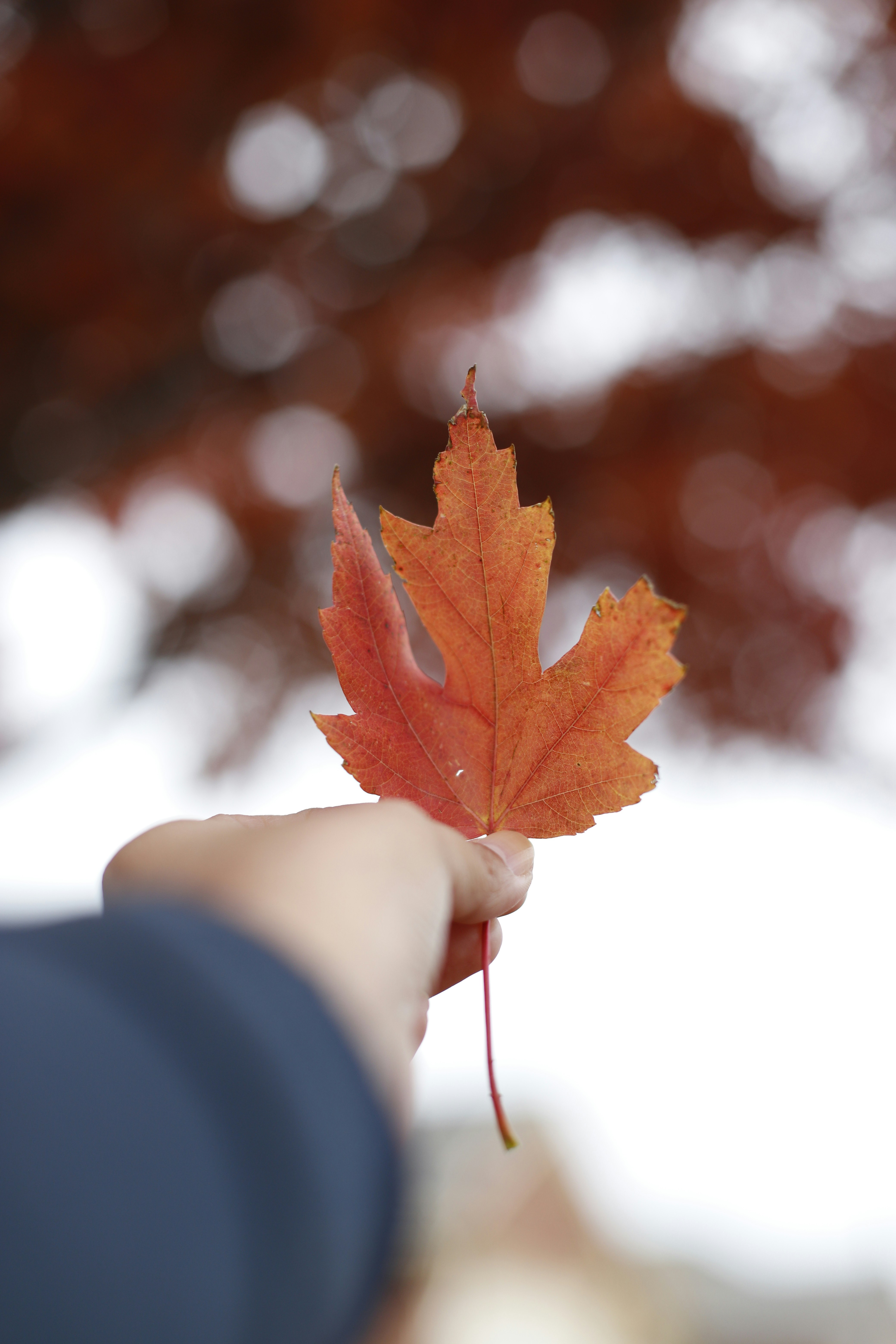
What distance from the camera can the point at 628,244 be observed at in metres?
2.80

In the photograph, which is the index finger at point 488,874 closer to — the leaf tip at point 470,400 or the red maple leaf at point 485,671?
the red maple leaf at point 485,671

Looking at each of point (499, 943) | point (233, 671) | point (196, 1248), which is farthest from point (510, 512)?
point (233, 671)

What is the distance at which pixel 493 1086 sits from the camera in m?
0.54

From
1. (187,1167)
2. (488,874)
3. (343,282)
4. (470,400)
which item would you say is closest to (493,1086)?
(488,874)

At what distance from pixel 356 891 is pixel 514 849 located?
168mm

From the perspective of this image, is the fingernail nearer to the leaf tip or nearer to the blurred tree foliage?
the leaf tip

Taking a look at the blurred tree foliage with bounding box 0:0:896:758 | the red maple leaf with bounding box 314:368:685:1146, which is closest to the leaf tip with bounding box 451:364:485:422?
the red maple leaf with bounding box 314:368:685:1146

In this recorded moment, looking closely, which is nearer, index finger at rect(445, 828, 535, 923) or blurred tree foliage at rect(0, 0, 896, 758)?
index finger at rect(445, 828, 535, 923)

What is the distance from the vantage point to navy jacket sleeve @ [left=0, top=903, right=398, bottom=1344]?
0.33 m

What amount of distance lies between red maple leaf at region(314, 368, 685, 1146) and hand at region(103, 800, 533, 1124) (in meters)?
0.06

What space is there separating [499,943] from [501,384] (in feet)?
8.50

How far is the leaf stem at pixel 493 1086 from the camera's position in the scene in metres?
0.54

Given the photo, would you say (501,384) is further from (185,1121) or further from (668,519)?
(185,1121)

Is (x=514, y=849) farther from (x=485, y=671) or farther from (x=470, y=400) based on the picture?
(x=470, y=400)
